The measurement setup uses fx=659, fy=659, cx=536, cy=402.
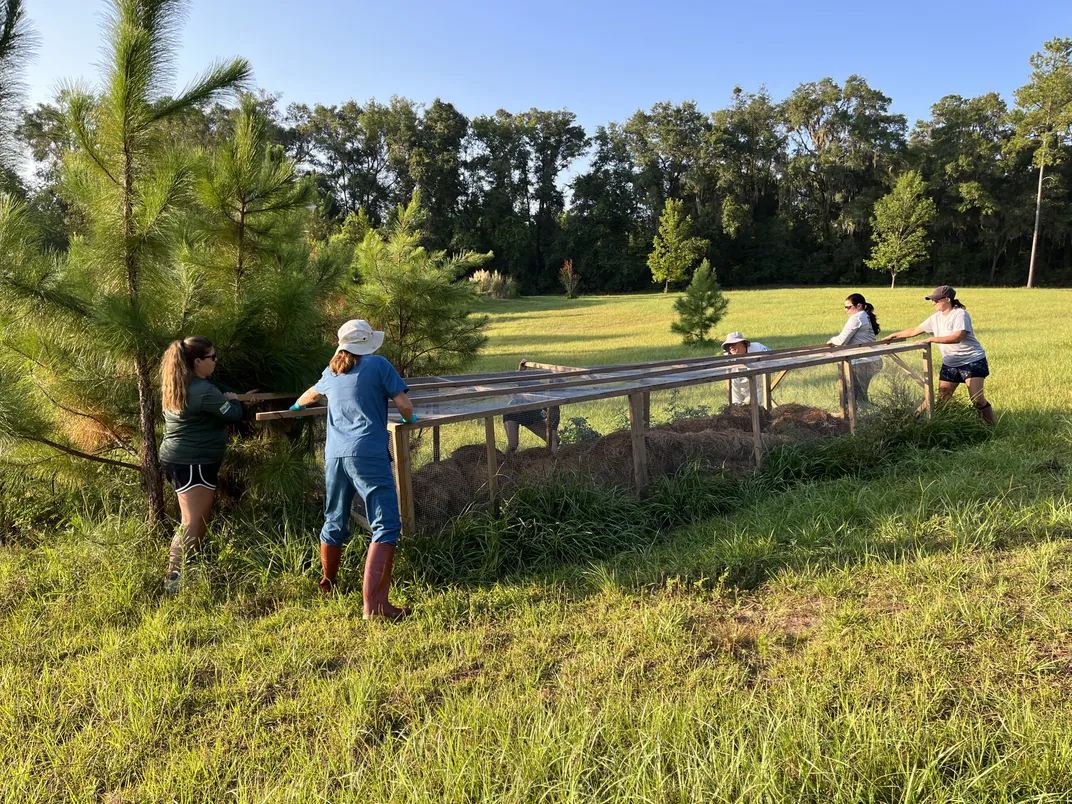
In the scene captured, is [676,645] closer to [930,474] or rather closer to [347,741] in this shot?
[347,741]

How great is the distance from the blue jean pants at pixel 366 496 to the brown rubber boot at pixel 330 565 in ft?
0.13

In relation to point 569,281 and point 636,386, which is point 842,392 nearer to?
point 636,386

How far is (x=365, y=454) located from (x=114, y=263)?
7.32ft

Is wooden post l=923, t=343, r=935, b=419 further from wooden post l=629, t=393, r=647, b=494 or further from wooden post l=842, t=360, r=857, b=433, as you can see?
wooden post l=629, t=393, r=647, b=494

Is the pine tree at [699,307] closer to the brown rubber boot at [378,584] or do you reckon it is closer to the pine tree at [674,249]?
the brown rubber boot at [378,584]

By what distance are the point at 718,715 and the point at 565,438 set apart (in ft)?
10.8

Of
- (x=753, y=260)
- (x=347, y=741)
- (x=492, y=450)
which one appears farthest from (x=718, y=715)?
(x=753, y=260)

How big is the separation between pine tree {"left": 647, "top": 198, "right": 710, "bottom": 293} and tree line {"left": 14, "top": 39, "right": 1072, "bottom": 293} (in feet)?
4.81

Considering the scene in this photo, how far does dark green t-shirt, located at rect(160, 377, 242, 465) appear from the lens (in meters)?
3.98

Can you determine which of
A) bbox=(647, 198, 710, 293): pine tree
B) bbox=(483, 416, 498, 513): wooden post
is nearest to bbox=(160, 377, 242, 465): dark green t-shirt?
bbox=(483, 416, 498, 513): wooden post

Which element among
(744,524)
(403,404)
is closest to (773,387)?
(744,524)

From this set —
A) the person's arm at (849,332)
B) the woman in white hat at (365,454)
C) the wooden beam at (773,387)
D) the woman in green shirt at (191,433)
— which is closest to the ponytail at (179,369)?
the woman in green shirt at (191,433)

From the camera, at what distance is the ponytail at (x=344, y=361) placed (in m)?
3.78

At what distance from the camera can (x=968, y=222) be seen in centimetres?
5194
